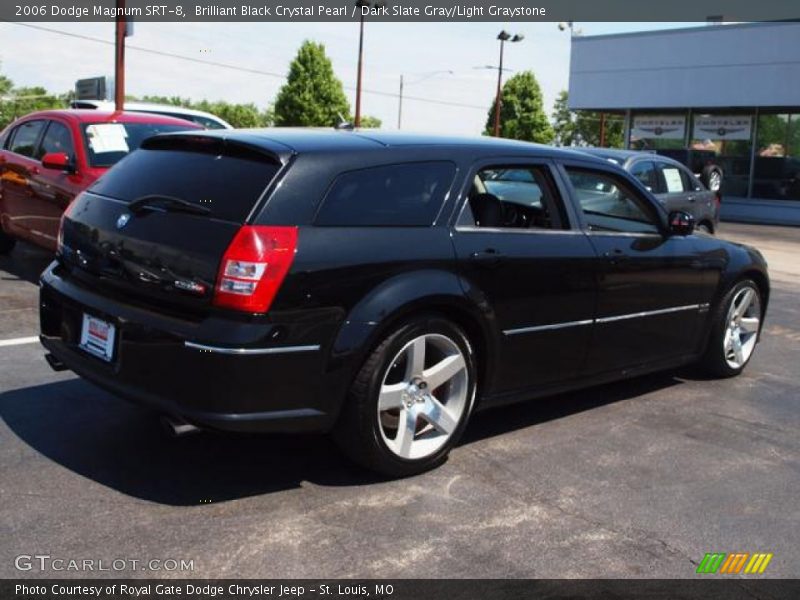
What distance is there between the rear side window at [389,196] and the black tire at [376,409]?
1.56ft

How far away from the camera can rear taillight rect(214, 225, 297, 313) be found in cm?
337

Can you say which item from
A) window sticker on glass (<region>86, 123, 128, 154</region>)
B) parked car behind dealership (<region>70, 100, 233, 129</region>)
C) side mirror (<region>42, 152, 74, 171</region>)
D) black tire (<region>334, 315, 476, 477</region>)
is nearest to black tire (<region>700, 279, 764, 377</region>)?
black tire (<region>334, 315, 476, 477</region>)

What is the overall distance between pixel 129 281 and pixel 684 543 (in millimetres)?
2533

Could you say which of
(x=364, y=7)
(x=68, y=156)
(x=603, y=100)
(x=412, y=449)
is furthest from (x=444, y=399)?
(x=364, y=7)

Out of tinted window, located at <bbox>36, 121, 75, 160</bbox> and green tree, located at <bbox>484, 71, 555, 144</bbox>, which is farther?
green tree, located at <bbox>484, 71, 555, 144</bbox>

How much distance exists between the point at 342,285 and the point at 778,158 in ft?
85.9

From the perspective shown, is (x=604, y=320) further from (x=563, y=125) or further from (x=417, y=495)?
(x=563, y=125)

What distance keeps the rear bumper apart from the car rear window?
0.51 m

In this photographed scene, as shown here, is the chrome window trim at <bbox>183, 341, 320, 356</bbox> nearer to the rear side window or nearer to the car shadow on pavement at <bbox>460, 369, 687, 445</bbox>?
the rear side window

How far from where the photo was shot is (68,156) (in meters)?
7.66

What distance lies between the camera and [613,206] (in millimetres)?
5320

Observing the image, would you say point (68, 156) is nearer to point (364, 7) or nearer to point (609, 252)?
point (609, 252)

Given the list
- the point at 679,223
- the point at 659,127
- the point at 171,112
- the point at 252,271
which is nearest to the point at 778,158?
the point at 659,127

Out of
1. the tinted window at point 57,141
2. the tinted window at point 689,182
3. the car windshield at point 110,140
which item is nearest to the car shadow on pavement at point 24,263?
the tinted window at point 57,141
